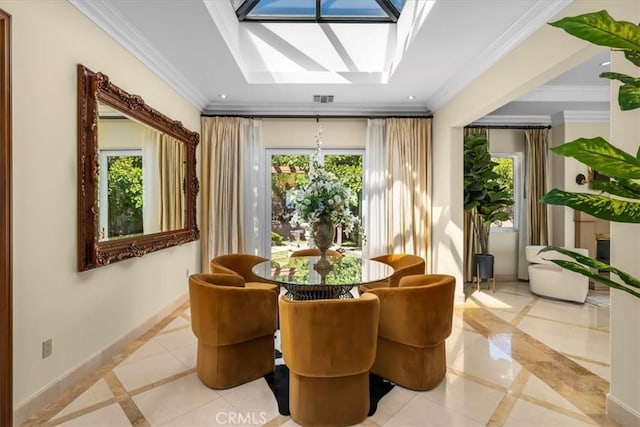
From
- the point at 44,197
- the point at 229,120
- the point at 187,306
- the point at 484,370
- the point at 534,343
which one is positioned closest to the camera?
the point at 44,197

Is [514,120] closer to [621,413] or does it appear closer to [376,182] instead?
[376,182]

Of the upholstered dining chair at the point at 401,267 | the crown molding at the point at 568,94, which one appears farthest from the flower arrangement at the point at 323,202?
the crown molding at the point at 568,94

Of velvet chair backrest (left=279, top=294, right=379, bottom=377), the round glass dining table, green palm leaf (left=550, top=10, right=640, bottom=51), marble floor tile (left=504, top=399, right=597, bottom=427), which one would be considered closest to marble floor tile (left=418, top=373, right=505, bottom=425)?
marble floor tile (left=504, top=399, right=597, bottom=427)

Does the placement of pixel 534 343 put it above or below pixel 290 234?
below

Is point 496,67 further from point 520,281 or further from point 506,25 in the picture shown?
point 520,281

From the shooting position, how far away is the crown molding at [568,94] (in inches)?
182

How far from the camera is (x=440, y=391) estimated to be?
2.46 metres

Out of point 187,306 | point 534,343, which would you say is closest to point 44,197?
point 187,306

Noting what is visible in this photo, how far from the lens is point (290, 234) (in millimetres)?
5551

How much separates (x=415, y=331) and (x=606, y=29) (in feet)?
6.17

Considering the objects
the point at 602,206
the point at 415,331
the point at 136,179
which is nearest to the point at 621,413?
the point at 415,331

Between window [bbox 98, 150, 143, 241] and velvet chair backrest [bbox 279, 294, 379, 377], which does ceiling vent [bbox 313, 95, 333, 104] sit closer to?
window [bbox 98, 150, 143, 241]

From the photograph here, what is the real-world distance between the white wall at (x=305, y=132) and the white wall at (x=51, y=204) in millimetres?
2600

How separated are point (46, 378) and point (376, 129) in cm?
464
